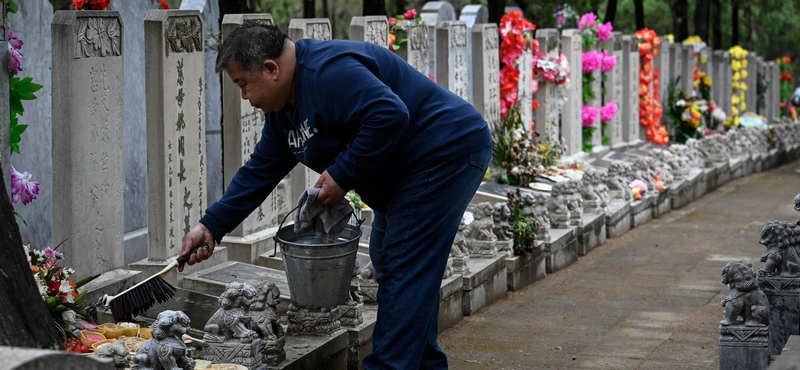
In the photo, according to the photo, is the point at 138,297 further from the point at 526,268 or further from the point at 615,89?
the point at 615,89

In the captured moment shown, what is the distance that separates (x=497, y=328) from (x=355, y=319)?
146cm

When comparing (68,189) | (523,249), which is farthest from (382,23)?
(68,189)

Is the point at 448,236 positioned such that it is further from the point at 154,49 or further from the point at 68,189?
the point at 154,49

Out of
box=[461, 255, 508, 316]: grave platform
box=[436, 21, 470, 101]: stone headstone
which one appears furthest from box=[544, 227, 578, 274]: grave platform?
box=[436, 21, 470, 101]: stone headstone

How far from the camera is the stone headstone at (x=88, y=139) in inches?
210

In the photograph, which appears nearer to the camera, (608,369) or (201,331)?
(201,331)

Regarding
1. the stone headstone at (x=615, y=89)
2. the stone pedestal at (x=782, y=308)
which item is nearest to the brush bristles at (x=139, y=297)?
the stone pedestal at (x=782, y=308)

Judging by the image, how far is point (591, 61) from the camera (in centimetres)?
1281

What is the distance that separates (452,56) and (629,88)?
17.5ft

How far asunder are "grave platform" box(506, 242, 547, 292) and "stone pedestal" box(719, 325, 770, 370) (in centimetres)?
280

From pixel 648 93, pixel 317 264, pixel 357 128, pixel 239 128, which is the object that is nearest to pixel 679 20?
pixel 648 93

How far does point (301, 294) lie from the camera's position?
467cm

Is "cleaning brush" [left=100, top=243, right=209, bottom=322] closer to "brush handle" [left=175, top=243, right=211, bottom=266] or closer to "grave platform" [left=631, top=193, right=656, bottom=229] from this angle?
"brush handle" [left=175, top=243, right=211, bottom=266]

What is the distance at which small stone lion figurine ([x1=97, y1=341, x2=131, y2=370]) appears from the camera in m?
3.93
